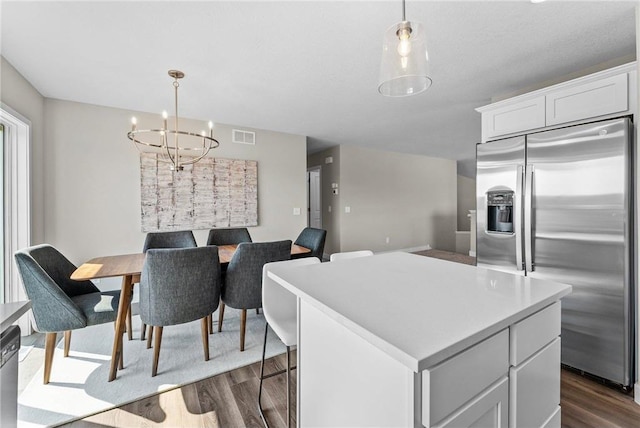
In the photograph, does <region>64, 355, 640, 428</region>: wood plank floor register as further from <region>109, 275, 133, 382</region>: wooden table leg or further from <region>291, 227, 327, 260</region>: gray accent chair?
<region>291, 227, 327, 260</region>: gray accent chair

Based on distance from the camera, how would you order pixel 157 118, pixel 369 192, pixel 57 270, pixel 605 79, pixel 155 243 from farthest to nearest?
pixel 369 192 → pixel 157 118 → pixel 155 243 → pixel 57 270 → pixel 605 79

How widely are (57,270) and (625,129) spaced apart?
4.18 m

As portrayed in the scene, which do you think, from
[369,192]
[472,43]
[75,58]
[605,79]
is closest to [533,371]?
[472,43]

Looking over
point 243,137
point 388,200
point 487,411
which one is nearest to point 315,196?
point 388,200

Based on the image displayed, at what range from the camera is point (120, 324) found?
1986 mm

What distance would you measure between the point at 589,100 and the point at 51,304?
4059mm

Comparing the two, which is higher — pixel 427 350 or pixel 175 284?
pixel 427 350

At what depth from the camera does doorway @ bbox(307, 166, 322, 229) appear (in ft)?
20.9

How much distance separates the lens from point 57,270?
86.4 inches

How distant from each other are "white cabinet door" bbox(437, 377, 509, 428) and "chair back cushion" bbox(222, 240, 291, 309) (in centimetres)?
178

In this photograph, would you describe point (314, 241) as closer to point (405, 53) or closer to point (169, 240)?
point (169, 240)

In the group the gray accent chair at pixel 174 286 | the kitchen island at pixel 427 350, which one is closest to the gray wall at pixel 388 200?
the gray accent chair at pixel 174 286

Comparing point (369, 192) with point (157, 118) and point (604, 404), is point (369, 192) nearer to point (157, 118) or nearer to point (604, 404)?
point (157, 118)

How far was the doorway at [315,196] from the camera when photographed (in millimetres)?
6365
